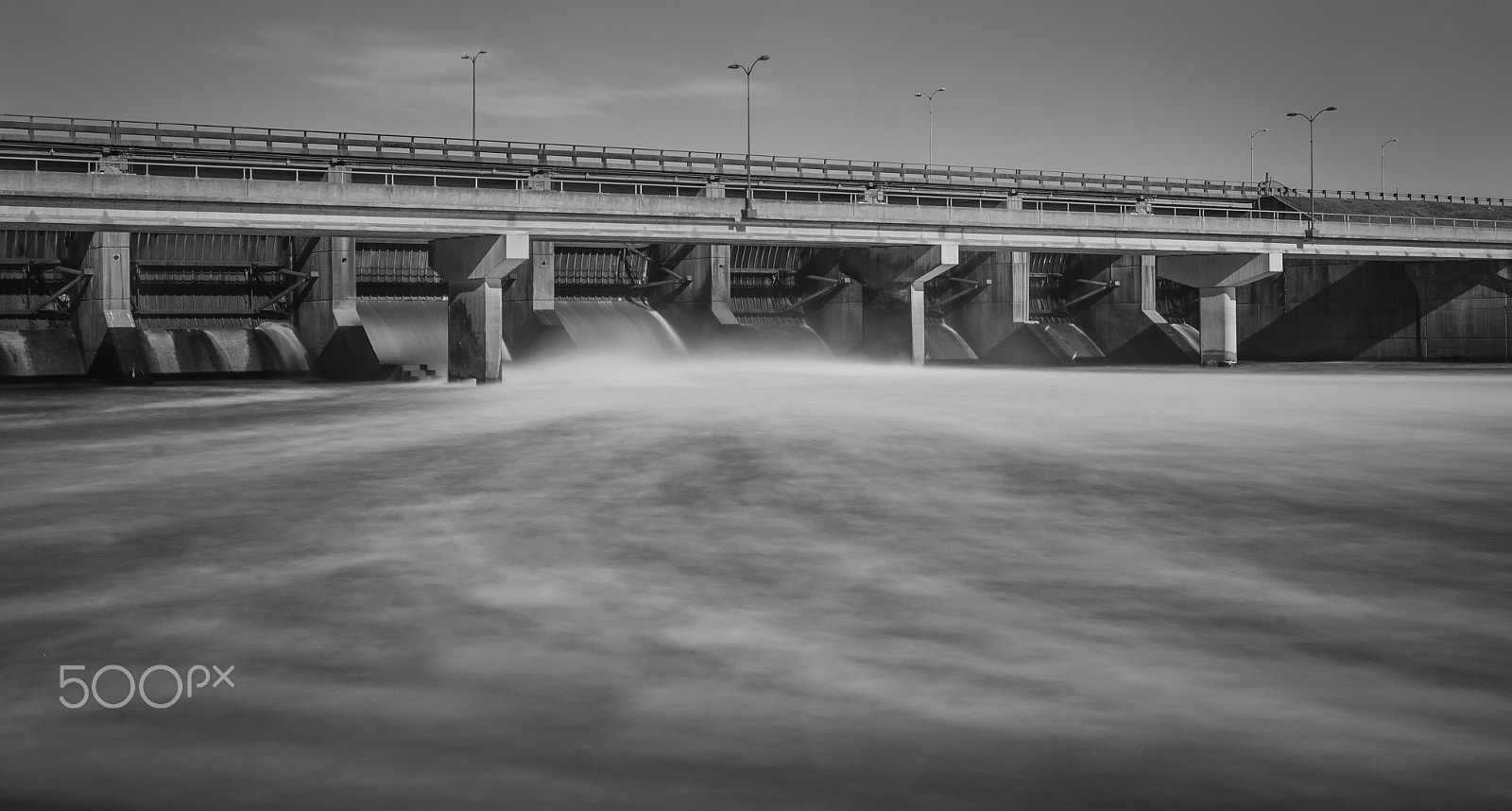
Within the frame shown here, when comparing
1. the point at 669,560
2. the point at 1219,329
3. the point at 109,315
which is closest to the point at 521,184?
the point at 109,315

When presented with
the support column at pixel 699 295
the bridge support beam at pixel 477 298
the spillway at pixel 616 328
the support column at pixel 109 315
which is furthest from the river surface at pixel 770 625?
the support column at pixel 699 295

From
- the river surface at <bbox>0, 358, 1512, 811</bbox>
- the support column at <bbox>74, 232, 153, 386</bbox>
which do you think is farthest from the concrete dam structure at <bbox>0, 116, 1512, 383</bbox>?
the river surface at <bbox>0, 358, 1512, 811</bbox>

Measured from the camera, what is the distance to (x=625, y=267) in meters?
58.2

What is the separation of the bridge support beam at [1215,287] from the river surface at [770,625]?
3980 cm

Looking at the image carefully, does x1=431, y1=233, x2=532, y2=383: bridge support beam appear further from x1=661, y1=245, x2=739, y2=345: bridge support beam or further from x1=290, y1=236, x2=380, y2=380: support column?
x1=661, y1=245, x2=739, y2=345: bridge support beam

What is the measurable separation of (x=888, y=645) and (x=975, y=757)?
2477 mm

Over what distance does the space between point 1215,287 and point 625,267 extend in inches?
1152

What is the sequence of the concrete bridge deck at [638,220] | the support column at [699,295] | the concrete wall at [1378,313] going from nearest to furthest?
the concrete bridge deck at [638,220], the support column at [699,295], the concrete wall at [1378,313]

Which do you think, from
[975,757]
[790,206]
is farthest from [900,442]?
[790,206]

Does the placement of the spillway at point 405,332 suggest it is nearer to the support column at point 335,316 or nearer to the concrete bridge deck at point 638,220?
the support column at point 335,316

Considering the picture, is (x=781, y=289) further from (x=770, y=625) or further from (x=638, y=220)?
(x=770, y=625)

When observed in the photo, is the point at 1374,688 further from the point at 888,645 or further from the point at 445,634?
the point at 445,634

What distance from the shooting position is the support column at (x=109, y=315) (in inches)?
1734

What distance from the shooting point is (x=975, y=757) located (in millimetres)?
6824
